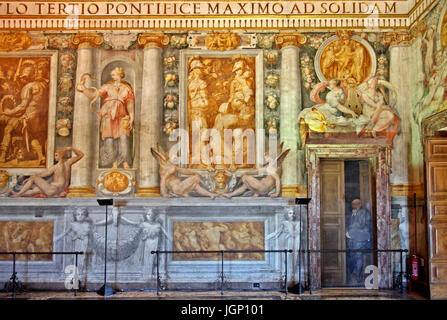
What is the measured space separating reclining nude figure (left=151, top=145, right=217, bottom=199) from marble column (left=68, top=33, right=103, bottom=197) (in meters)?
1.37

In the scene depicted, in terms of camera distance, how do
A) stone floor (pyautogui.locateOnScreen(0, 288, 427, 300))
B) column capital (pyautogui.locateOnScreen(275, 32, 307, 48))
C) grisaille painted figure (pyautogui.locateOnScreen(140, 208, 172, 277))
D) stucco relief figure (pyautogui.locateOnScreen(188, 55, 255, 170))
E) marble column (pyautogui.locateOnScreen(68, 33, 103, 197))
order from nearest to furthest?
stone floor (pyautogui.locateOnScreen(0, 288, 427, 300)), grisaille painted figure (pyautogui.locateOnScreen(140, 208, 172, 277)), marble column (pyautogui.locateOnScreen(68, 33, 103, 197)), stucco relief figure (pyautogui.locateOnScreen(188, 55, 255, 170)), column capital (pyautogui.locateOnScreen(275, 32, 307, 48))

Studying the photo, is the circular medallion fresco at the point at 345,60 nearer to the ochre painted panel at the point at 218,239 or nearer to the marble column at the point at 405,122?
the marble column at the point at 405,122

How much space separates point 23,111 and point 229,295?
226 inches

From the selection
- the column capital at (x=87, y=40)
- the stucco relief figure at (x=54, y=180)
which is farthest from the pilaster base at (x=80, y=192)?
the column capital at (x=87, y=40)

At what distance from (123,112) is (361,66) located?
515 centimetres

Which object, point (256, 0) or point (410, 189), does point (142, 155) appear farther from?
point (410, 189)

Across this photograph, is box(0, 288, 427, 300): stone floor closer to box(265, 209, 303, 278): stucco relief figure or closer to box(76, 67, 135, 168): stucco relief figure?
box(265, 209, 303, 278): stucco relief figure

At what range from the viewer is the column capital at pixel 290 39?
10.4 metres

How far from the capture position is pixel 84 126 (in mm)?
10266

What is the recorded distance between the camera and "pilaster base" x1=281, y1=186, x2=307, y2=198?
10102 millimetres

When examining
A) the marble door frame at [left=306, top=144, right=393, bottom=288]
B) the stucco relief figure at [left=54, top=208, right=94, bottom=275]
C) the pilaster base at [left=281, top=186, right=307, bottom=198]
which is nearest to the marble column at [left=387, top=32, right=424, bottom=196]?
the marble door frame at [left=306, top=144, right=393, bottom=288]

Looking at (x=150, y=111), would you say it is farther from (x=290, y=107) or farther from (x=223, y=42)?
(x=290, y=107)

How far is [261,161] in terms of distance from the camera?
1023cm

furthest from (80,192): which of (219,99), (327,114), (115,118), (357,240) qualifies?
(357,240)
